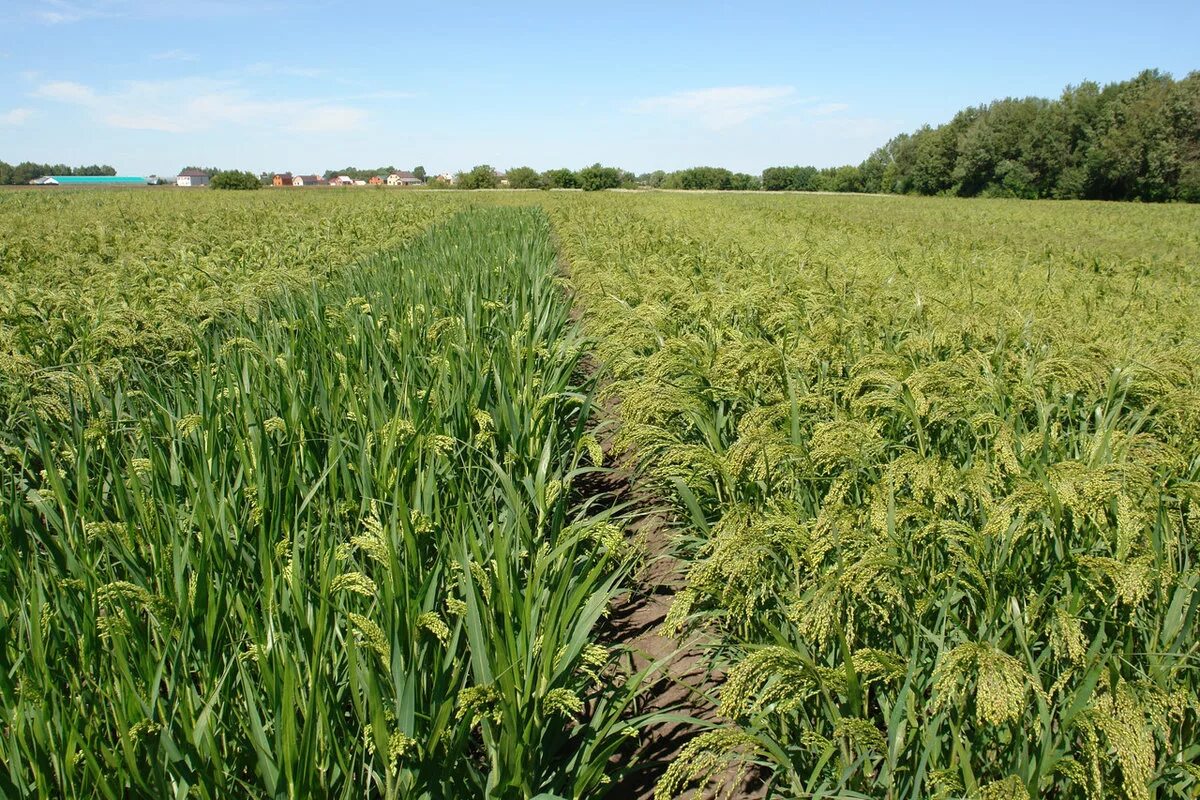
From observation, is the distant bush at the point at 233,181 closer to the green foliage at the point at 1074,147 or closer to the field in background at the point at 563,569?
the green foliage at the point at 1074,147

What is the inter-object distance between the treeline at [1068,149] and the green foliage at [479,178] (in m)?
46.7

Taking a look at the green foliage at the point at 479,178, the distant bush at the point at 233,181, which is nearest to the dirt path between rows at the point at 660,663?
the distant bush at the point at 233,181

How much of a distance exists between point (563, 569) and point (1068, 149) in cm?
8683

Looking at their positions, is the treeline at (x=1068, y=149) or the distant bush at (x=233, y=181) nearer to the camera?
the treeline at (x=1068, y=149)

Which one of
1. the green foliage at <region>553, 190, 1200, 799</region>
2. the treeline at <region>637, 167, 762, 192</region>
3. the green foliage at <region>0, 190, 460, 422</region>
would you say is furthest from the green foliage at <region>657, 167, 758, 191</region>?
the green foliage at <region>553, 190, 1200, 799</region>

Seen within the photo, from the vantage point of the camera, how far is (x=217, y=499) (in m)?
3.04

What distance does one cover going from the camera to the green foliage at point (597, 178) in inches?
3708

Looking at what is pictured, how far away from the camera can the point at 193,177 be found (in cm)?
13212

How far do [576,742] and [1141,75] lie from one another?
93400 millimetres

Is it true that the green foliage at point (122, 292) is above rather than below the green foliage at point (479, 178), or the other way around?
below

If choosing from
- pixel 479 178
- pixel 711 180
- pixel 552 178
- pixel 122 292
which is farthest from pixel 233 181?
pixel 122 292

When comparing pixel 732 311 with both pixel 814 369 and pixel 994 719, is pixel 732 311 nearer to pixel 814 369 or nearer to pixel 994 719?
pixel 814 369

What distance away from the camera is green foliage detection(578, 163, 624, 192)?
3708 inches

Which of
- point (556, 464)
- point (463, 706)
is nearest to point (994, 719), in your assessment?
point (463, 706)
